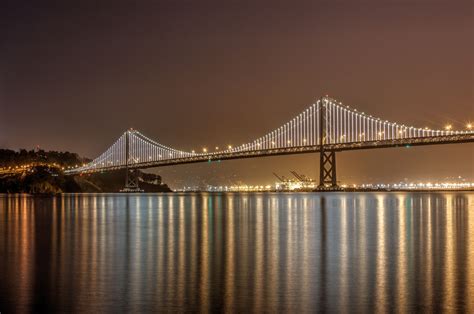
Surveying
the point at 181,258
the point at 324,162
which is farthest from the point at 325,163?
the point at 181,258

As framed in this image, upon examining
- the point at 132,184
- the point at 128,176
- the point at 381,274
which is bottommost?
the point at 381,274

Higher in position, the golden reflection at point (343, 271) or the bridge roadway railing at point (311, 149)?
the bridge roadway railing at point (311, 149)

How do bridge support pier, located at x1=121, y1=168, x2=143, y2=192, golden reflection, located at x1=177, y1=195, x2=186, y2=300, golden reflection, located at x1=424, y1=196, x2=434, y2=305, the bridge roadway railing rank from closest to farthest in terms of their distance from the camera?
golden reflection, located at x1=424, y1=196, x2=434, y2=305 → golden reflection, located at x1=177, y1=195, x2=186, y2=300 → the bridge roadway railing → bridge support pier, located at x1=121, y1=168, x2=143, y2=192

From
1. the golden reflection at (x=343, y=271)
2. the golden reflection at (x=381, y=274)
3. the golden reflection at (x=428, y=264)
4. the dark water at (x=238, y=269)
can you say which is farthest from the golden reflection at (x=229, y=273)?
the golden reflection at (x=428, y=264)

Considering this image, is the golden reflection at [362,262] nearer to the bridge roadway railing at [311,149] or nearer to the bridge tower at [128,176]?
the bridge roadway railing at [311,149]

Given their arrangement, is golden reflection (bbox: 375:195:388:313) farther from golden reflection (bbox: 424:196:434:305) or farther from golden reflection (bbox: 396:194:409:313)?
golden reflection (bbox: 424:196:434:305)

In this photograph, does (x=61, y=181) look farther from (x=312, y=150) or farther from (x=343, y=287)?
(x=343, y=287)

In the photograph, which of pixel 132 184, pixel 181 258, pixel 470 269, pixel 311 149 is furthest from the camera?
pixel 132 184

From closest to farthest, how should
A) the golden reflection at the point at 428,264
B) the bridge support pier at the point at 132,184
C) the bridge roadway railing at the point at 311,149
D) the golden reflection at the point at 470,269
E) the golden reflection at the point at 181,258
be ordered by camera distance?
the golden reflection at the point at 470,269 < the golden reflection at the point at 428,264 < the golden reflection at the point at 181,258 < the bridge roadway railing at the point at 311,149 < the bridge support pier at the point at 132,184

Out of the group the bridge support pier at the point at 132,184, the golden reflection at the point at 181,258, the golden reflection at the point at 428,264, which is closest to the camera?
the golden reflection at the point at 428,264

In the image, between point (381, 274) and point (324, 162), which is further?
point (324, 162)

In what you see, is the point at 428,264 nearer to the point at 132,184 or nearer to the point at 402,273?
the point at 402,273

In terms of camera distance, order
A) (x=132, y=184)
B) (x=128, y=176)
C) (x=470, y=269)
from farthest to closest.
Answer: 1. (x=132, y=184)
2. (x=128, y=176)
3. (x=470, y=269)

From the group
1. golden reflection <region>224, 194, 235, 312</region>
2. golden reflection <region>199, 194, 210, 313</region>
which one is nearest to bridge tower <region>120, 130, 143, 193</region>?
golden reflection <region>224, 194, 235, 312</region>
